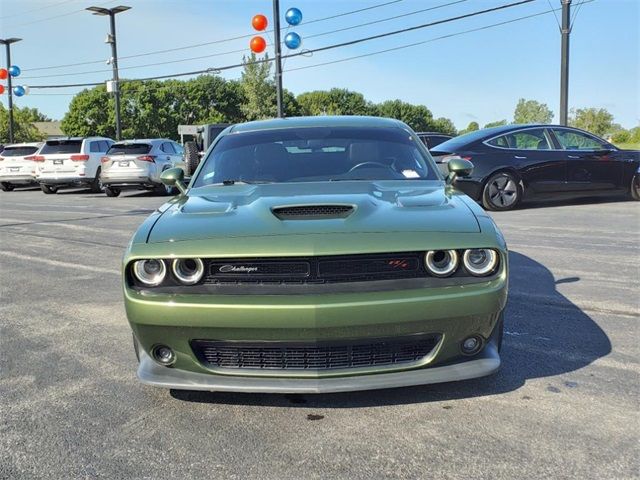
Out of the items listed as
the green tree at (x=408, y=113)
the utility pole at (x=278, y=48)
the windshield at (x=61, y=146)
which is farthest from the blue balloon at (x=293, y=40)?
the green tree at (x=408, y=113)

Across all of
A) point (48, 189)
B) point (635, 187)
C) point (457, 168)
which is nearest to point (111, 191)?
point (48, 189)

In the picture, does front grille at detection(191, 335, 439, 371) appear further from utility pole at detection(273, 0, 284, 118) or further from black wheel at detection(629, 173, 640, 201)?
utility pole at detection(273, 0, 284, 118)

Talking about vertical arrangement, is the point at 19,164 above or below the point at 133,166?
above

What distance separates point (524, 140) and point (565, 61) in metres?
7.50

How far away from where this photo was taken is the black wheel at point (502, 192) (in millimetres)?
10562

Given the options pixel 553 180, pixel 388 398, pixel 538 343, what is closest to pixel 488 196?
pixel 553 180

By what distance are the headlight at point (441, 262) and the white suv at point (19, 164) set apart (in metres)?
20.0

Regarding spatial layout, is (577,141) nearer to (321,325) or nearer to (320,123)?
(320,123)

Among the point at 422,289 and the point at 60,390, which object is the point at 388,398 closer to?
the point at 422,289

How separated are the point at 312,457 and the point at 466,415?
2.59ft

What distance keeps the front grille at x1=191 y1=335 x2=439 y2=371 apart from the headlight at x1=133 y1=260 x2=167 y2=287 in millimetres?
349

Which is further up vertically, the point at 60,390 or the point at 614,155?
the point at 614,155

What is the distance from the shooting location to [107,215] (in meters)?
11.6

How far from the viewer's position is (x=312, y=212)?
9.70 ft
